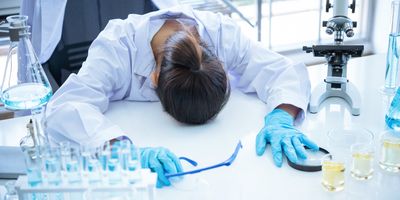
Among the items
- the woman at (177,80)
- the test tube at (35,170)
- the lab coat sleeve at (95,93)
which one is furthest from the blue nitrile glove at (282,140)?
the test tube at (35,170)

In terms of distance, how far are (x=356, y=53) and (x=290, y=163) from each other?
499 mm

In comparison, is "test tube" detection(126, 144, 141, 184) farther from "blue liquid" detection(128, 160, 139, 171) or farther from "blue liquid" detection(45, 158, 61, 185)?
"blue liquid" detection(45, 158, 61, 185)

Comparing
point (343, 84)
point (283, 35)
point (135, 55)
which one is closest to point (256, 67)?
point (343, 84)

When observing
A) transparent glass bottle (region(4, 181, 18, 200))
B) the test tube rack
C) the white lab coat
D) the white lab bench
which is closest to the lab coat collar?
the white lab coat

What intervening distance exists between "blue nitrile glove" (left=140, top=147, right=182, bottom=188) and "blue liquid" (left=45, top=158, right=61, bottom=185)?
0.35m

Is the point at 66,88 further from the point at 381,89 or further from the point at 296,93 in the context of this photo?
the point at 381,89

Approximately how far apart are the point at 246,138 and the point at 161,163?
336 millimetres

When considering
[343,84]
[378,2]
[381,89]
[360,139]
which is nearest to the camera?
[360,139]

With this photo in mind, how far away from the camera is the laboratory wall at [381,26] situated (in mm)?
3008

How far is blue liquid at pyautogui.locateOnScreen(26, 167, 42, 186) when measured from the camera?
0.95 m

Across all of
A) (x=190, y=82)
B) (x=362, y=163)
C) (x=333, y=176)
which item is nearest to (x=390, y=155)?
(x=362, y=163)

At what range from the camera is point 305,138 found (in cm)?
141

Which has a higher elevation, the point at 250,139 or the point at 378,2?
the point at 378,2

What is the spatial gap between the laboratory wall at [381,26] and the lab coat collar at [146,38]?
168cm
